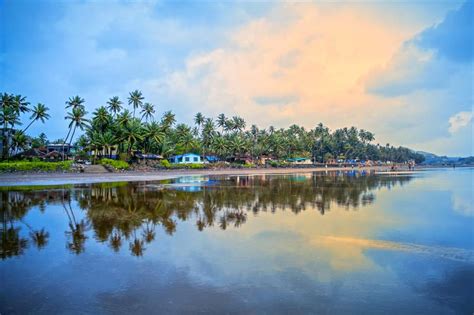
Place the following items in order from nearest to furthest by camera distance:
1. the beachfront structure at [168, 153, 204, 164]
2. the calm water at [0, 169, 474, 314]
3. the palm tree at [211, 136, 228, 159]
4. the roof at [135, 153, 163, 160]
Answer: the calm water at [0, 169, 474, 314] < the roof at [135, 153, 163, 160] < the beachfront structure at [168, 153, 204, 164] < the palm tree at [211, 136, 228, 159]

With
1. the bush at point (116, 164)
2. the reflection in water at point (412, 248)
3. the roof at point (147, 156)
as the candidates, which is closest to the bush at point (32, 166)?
the bush at point (116, 164)

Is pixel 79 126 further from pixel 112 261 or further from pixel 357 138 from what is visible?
pixel 357 138

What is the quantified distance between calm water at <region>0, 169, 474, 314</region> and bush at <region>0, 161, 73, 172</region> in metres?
35.2

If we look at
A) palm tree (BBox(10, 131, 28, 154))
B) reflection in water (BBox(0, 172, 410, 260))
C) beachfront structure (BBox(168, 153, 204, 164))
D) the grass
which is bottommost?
reflection in water (BBox(0, 172, 410, 260))

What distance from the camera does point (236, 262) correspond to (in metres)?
8.30

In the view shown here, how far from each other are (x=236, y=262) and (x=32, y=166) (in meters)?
47.7

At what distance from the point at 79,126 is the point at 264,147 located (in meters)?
60.8

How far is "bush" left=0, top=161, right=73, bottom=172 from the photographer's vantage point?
44.6m

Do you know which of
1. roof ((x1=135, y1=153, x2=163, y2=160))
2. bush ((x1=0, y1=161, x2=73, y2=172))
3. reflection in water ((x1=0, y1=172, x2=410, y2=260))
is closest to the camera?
reflection in water ((x1=0, y1=172, x2=410, y2=260))

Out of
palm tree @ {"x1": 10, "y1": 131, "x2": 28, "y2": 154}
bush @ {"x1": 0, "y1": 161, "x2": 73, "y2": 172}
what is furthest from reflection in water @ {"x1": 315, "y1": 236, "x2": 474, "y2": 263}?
palm tree @ {"x1": 10, "y1": 131, "x2": 28, "y2": 154}

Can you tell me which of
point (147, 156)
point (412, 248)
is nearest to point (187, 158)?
point (147, 156)

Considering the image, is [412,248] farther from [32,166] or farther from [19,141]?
[19,141]

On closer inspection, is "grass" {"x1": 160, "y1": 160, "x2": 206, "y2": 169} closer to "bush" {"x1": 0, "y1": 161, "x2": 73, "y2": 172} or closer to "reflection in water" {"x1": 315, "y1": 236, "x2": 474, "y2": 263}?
"bush" {"x1": 0, "y1": 161, "x2": 73, "y2": 172}

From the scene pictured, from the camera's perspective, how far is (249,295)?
6281 millimetres
